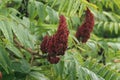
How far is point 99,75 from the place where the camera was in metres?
2.34

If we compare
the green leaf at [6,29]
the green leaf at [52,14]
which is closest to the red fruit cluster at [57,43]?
the green leaf at [6,29]

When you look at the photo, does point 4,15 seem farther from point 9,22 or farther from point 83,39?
point 83,39

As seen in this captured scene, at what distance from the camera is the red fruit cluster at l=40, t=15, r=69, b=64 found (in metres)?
2.04

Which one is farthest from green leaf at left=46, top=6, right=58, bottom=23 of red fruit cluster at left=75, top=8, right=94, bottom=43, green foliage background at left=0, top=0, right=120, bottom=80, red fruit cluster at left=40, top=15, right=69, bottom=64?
red fruit cluster at left=40, top=15, right=69, bottom=64

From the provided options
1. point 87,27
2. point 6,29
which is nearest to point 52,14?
point 87,27

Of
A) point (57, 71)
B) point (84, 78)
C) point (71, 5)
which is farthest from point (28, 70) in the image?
point (71, 5)

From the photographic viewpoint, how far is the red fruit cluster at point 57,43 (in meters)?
2.04

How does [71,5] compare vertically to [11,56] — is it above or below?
above

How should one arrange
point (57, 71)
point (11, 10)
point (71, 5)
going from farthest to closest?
point (11, 10), point (57, 71), point (71, 5)

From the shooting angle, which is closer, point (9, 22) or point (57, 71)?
point (9, 22)

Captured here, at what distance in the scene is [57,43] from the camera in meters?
2.04

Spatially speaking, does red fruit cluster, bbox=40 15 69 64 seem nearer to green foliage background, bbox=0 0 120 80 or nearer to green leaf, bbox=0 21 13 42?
green foliage background, bbox=0 0 120 80

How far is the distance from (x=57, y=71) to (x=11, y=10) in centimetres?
50

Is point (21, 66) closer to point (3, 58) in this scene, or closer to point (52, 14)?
point (3, 58)
